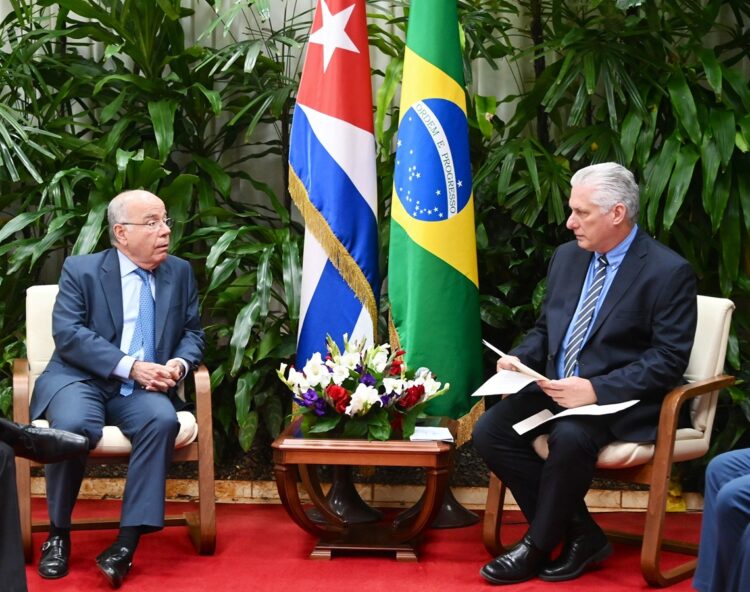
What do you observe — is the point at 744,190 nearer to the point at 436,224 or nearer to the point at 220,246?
the point at 436,224

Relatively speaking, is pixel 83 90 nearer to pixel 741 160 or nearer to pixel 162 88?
pixel 162 88

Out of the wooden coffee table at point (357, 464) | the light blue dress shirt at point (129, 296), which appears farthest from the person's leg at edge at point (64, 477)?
the wooden coffee table at point (357, 464)

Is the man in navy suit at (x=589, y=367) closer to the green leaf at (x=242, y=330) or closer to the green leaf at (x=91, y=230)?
the green leaf at (x=242, y=330)

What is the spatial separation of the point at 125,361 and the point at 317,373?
0.66m

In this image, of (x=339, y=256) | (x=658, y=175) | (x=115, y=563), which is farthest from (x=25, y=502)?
(x=658, y=175)

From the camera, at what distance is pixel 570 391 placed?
3.35 meters

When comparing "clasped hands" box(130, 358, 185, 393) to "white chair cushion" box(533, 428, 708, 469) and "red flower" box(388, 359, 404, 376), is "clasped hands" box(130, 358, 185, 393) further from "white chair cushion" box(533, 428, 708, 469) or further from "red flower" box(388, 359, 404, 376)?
"white chair cushion" box(533, 428, 708, 469)

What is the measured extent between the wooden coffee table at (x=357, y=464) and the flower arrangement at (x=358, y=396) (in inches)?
2.4

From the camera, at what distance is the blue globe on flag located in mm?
4039

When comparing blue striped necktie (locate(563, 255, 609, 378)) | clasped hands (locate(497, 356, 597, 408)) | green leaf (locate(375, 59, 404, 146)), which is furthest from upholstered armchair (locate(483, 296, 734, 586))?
green leaf (locate(375, 59, 404, 146))

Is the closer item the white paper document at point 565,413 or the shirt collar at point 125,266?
the white paper document at point 565,413

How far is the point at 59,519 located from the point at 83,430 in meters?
0.31

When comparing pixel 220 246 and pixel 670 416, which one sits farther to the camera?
pixel 220 246

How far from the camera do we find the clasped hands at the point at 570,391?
11.0ft
